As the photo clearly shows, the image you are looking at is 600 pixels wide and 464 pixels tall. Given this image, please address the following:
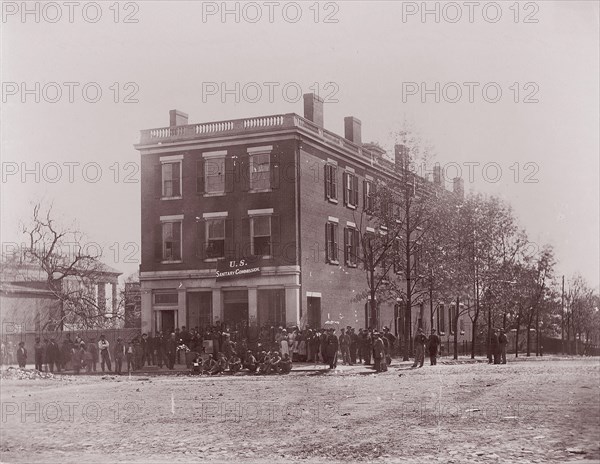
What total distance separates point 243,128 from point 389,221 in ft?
25.7

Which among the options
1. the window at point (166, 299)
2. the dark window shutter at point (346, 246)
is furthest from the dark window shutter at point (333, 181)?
the window at point (166, 299)

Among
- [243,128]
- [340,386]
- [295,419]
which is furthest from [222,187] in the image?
[295,419]

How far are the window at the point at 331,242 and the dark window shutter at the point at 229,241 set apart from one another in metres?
4.64

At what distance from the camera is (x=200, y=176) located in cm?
3453

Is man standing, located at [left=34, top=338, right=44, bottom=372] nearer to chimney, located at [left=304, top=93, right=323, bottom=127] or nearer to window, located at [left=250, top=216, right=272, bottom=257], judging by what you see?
window, located at [left=250, top=216, right=272, bottom=257]

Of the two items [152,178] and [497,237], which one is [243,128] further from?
[497,237]

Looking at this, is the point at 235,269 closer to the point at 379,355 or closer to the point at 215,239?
the point at 215,239

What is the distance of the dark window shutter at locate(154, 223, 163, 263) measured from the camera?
1368 inches

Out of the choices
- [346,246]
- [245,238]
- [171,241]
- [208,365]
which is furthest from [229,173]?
[208,365]

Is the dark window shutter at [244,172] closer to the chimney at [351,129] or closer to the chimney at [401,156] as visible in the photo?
the chimney at [401,156]

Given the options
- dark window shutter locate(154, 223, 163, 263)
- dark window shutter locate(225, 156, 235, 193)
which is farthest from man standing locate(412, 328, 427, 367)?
dark window shutter locate(154, 223, 163, 263)

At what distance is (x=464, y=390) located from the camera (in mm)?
18203

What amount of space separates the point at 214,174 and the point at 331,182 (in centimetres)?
573

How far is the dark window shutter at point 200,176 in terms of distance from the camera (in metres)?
34.5
